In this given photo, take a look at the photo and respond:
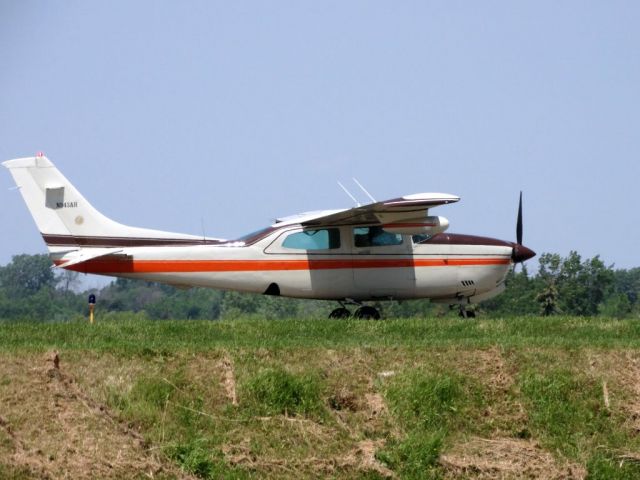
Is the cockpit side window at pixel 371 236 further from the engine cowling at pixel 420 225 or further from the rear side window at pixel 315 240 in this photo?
the rear side window at pixel 315 240

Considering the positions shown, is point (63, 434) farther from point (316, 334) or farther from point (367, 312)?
point (367, 312)

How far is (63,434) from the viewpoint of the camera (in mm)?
15898

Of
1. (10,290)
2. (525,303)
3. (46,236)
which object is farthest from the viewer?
(10,290)

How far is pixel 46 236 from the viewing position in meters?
26.0

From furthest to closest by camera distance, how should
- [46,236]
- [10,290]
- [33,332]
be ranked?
[10,290] → [46,236] → [33,332]

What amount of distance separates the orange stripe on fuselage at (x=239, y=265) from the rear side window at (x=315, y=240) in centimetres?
28

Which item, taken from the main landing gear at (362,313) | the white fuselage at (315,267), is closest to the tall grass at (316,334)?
the white fuselage at (315,267)

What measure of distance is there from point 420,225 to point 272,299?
10008 centimetres

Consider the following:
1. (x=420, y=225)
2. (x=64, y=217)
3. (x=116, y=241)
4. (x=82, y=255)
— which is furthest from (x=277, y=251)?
(x=64, y=217)

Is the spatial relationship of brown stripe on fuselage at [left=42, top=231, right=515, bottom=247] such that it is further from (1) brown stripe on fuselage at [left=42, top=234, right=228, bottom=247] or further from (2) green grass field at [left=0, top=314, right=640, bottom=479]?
(2) green grass field at [left=0, top=314, right=640, bottom=479]

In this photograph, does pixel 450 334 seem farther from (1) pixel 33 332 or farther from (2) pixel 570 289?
(2) pixel 570 289

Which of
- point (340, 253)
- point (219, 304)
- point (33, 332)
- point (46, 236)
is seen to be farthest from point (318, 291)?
point (219, 304)

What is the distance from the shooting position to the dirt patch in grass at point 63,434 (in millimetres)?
15406

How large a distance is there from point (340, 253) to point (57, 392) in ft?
33.8
